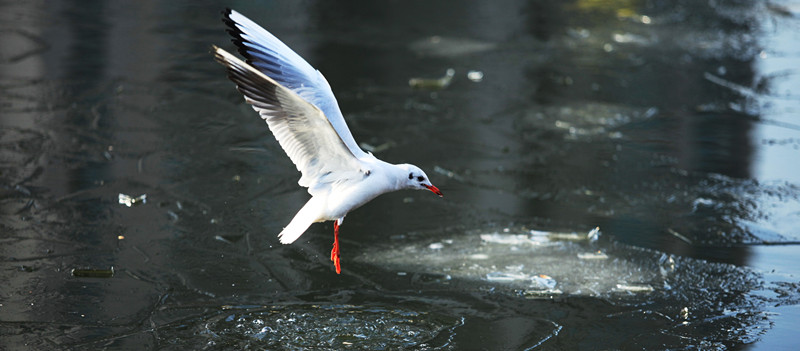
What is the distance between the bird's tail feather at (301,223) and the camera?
14.6 ft

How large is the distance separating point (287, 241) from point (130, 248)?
1.12 metres

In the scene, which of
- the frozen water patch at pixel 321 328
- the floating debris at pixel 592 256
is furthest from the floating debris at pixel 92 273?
the floating debris at pixel 592 256

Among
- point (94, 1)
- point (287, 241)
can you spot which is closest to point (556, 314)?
point (287, 241)

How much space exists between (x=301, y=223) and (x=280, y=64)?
82 centimetres

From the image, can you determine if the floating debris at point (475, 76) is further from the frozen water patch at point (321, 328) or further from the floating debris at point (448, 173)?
the frozen water patch at point (321, 328)

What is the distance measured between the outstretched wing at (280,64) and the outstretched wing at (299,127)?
174 millimetres

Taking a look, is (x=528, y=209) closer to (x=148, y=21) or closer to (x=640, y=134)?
(x=640, y=134)

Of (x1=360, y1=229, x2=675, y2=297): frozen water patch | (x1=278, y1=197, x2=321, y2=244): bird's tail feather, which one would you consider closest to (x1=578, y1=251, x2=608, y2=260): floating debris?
(x1=360, y1=229, x2=675, y2=297): frozen water patch

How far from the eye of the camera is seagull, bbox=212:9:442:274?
425 cm

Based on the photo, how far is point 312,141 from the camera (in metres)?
4.44

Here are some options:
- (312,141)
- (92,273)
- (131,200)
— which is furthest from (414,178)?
(131,200)

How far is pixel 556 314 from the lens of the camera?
462 cm

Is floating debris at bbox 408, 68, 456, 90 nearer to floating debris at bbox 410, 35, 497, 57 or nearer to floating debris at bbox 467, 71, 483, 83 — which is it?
A: floating debris at bbox 467, 71, 483, 83

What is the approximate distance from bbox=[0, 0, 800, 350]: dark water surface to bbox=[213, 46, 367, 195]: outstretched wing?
618mm
